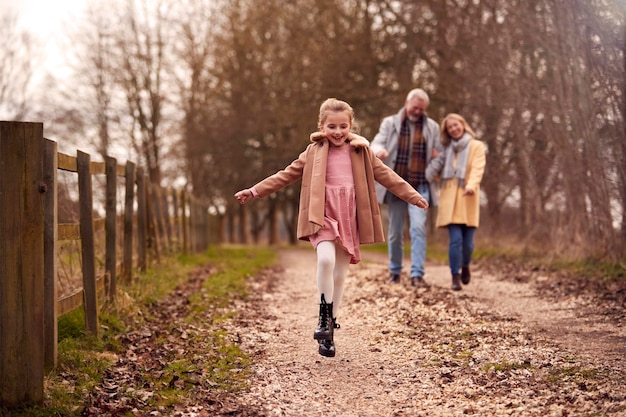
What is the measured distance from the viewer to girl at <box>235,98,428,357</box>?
18.0 ft

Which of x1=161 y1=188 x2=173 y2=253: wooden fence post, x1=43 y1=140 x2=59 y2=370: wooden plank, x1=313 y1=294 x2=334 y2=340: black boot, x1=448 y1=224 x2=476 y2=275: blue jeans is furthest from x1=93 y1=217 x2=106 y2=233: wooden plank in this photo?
x1=161 y1=188 x2=173 y2=253: wooden fence post

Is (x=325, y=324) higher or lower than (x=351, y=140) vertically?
lower

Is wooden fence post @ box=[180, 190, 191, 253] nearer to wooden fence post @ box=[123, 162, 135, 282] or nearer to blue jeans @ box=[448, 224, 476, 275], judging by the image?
wooden fence post @ box=[123, 162, 135, 282]

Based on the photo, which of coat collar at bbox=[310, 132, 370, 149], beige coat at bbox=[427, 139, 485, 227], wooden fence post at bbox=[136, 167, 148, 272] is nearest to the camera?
coat collar at bbox=[310, 132, 370, 149]

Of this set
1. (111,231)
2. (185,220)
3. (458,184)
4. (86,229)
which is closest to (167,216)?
(185,220)

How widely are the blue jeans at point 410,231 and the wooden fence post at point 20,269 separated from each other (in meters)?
5.43

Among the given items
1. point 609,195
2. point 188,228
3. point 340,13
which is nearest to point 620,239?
point 609,195

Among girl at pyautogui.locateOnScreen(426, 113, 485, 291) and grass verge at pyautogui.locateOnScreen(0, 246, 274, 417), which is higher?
girl at pyautogui.locateOnScreen(426, 113, 485, 291)

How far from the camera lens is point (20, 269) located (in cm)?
419

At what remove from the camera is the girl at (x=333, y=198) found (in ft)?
18.0

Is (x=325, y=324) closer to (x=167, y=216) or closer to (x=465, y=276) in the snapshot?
(x=465, y=276)

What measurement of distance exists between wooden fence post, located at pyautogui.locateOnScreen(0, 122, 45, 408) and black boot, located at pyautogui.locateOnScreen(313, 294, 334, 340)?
6.55 ft

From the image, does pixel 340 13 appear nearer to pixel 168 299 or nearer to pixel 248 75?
pixel 248 75

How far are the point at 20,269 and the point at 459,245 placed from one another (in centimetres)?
585
